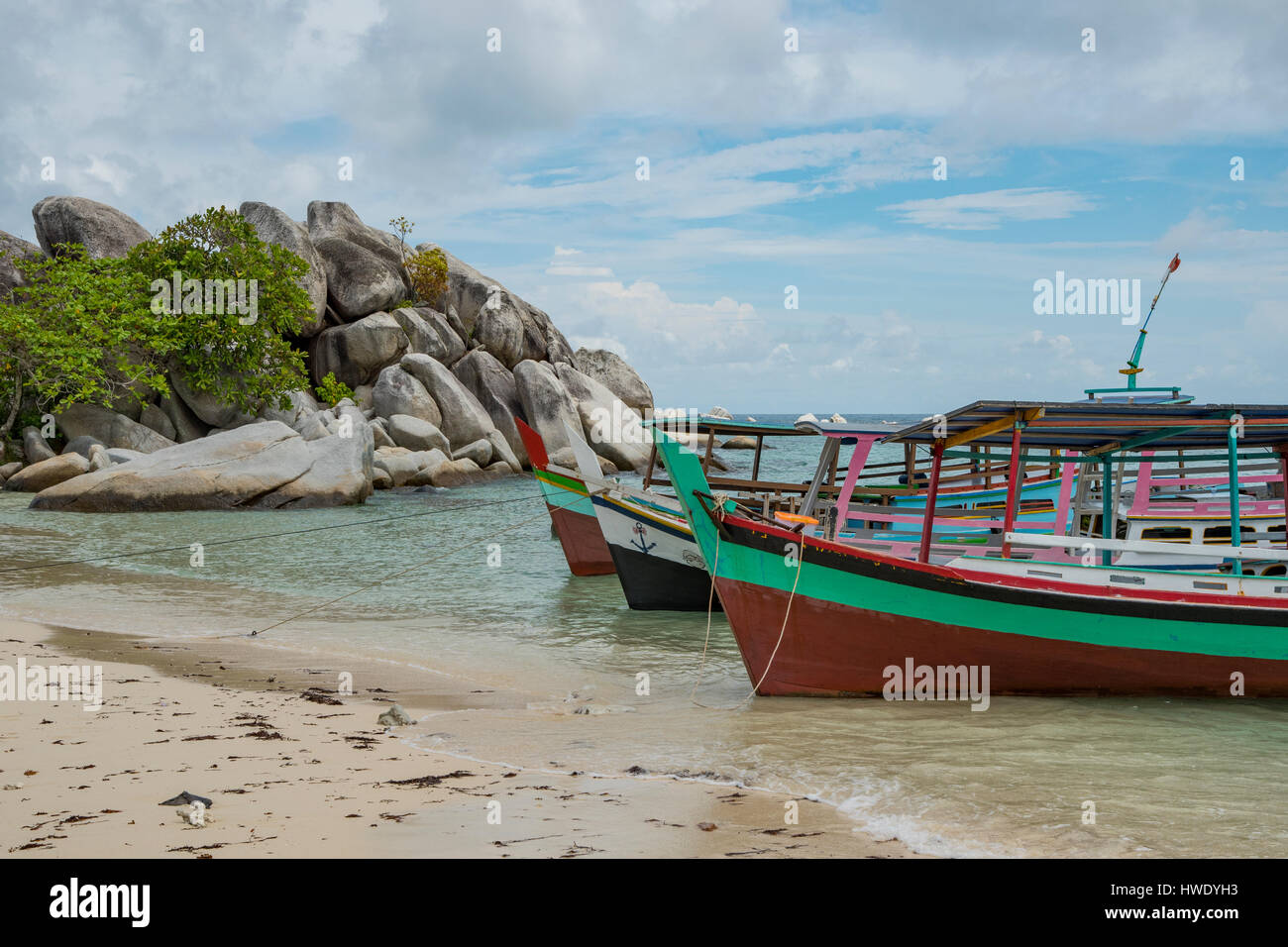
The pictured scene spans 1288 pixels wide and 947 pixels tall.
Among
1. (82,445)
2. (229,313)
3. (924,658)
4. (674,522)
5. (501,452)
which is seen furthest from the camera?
(501,452)

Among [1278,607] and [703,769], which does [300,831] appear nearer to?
[703,769]

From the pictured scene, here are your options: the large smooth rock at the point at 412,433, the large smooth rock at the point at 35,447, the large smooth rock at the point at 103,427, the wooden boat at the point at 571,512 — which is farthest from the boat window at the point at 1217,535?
the large smooth rock at the point at 35,447

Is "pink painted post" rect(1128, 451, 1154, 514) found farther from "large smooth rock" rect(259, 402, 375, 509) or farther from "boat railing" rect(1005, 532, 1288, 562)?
"large smooth rock" rect(259, 402, 375, 509)

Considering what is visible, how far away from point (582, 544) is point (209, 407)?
1964 cm

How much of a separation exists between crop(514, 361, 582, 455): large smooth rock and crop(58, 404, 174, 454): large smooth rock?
1372 cm

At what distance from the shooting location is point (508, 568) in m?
19.0

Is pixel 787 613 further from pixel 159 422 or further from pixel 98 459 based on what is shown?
pixel 159 422

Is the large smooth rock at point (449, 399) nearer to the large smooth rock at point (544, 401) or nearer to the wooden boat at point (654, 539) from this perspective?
the large smooth rock at point (544, 401)

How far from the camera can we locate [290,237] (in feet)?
119

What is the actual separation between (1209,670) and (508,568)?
492 inches

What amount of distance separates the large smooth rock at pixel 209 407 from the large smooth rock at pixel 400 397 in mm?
4756

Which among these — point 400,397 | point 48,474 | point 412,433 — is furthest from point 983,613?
point 400,397

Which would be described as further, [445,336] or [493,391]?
[445,336]
